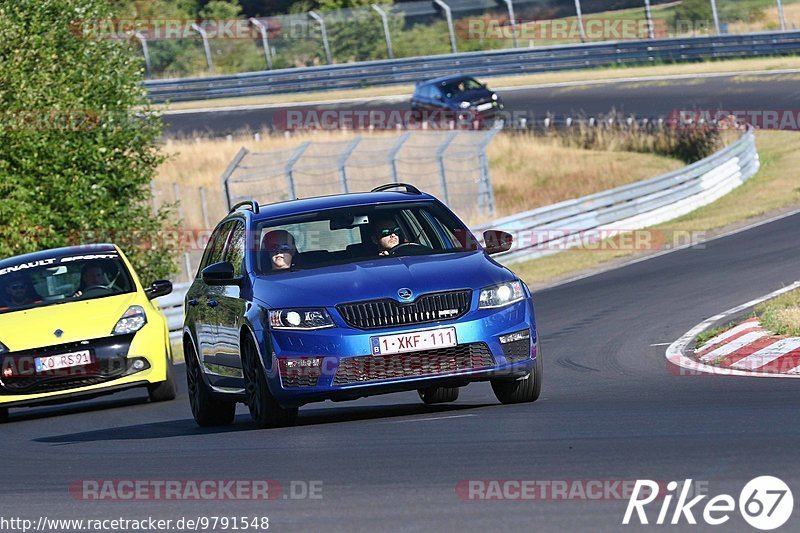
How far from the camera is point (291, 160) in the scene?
2714 centimetres

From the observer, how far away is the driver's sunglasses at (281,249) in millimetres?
10273

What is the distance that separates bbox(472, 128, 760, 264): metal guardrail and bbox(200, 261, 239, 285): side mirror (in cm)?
1379

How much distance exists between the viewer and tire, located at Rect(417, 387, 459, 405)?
37.3 ft

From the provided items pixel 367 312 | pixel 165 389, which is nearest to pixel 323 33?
pixel 165 389

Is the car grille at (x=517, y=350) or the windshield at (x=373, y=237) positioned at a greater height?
the windshield at (x=373, y=237)

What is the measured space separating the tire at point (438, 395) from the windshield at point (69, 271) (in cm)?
430

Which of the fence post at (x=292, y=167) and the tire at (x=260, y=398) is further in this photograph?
the fence post at (x=292, y=167)

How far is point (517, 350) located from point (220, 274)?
2153 mm

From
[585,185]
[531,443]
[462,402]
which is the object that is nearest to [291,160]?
[585,185]

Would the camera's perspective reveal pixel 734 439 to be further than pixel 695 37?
No

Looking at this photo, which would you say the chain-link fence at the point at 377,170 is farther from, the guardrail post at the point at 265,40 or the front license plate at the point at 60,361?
the guardrail post at the point at 265,40

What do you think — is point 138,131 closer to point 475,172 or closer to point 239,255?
point 475,172

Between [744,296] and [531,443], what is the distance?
9.39 metres

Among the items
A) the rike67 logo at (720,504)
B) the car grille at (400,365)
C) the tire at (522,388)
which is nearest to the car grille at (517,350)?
the tire at (522,388)
